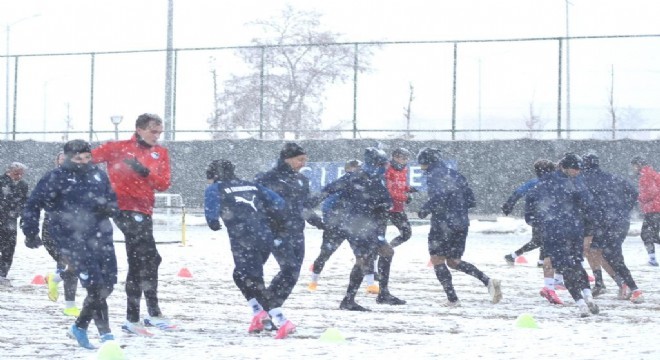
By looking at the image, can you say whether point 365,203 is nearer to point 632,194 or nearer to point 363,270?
point 363,270

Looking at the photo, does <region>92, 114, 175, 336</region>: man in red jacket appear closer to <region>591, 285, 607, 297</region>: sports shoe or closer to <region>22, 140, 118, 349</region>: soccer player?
<region>22, 140, 118, 349</region>: soccer player

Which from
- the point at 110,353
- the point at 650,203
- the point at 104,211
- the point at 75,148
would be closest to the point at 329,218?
the point at 104,211

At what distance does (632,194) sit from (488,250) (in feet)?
26.2

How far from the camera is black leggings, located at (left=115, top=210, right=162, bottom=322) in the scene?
8930 mm

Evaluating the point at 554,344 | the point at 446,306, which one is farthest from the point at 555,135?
the point at 554,344

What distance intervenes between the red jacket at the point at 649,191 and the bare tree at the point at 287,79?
1164 centimetres

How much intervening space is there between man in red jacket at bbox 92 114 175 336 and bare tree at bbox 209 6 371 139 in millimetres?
19140

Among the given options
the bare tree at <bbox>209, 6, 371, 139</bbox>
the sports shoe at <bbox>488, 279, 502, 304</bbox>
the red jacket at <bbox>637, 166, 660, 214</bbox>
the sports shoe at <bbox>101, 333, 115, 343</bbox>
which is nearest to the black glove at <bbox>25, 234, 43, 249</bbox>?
the sports shoe at <bbox>101, 333, 115, 343</bbox>

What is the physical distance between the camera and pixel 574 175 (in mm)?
10633

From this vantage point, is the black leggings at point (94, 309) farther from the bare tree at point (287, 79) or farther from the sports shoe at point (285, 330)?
the bare tree at point (287, 79)

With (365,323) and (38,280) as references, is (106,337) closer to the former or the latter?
(365,323)

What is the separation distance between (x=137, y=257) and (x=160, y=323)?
605mm

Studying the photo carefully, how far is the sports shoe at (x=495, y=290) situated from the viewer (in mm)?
11242

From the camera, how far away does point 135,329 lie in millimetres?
8828
